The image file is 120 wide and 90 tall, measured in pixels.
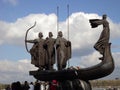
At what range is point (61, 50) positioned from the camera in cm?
2105

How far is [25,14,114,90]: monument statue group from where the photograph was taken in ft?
58.9

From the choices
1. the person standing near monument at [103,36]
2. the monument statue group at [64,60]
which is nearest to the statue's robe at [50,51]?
the monument statue group at [64,60]

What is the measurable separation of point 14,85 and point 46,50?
6688 millimetres

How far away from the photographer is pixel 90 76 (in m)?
18.3

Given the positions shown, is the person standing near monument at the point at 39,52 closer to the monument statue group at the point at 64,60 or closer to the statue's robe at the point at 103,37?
the monument statue group at the point at 64,60

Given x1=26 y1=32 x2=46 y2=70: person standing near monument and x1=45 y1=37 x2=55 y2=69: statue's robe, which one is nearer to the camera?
x1=45 y1=37 x2=55 y2=69: statue's robe

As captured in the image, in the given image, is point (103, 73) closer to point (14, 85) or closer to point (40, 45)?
point (14, 85)

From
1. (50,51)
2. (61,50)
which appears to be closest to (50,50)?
(50,51)

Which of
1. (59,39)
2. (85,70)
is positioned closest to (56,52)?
(59,39)

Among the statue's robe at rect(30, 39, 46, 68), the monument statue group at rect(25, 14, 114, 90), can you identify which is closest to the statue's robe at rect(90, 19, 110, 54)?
the monument statue group at rect(25, 14, 114, 90)

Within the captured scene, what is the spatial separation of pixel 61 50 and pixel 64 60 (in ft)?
1.69

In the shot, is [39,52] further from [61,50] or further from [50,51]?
[61,50]

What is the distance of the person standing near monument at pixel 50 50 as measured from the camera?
866 inches

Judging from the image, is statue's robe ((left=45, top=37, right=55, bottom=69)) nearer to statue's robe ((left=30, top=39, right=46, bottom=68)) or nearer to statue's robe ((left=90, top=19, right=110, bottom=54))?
statue's robe ((left=30, top=39, right=46, bottom=68))
